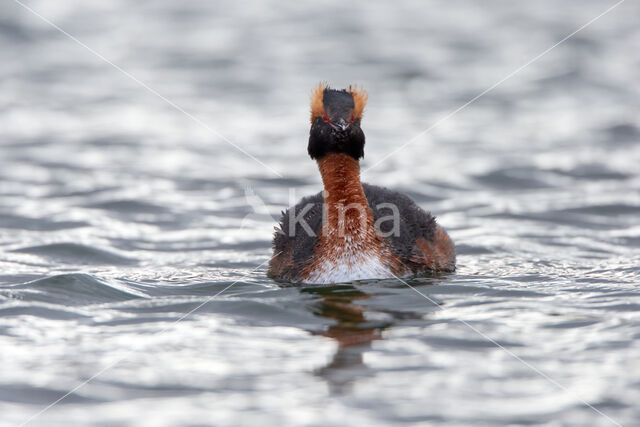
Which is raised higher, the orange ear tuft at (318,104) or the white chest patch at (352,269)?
the orange ear tuft at (318,104)

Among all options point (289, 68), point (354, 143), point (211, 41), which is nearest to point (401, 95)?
point (289, 68)

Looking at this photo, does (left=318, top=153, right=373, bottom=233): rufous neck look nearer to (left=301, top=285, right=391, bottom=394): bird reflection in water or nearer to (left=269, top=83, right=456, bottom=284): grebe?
(left=269, top=83, right=456, bottom=284): grebe

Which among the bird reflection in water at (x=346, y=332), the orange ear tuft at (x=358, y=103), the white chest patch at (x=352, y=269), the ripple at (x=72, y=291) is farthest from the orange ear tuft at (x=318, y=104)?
the ripple at (x=72, y=291)

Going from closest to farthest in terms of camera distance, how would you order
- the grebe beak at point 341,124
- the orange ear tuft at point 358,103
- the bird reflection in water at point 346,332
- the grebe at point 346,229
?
1. the bird reflection in water at point 346,332
2. the grebe beak at point 341,124
3. the grebe at point 346,229
4. the orange ear tuft at point 358,103

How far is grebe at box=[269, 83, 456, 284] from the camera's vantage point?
960 cm

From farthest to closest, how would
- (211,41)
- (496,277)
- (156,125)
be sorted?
1. (211,41)
2. (156,125)
3. (496,277)

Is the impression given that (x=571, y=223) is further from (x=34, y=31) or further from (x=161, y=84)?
(x=34, y=31)

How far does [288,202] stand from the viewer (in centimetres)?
1427

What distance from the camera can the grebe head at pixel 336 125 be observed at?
9.47 meters

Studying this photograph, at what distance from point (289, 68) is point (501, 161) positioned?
22.5ft

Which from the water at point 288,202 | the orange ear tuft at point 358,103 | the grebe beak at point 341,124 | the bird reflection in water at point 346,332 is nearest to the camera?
the water at point 288,202

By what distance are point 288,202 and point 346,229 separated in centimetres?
463

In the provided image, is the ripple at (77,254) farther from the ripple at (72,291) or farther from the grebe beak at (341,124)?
the grebe beak at (341,124)

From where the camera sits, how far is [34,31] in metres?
23.2
